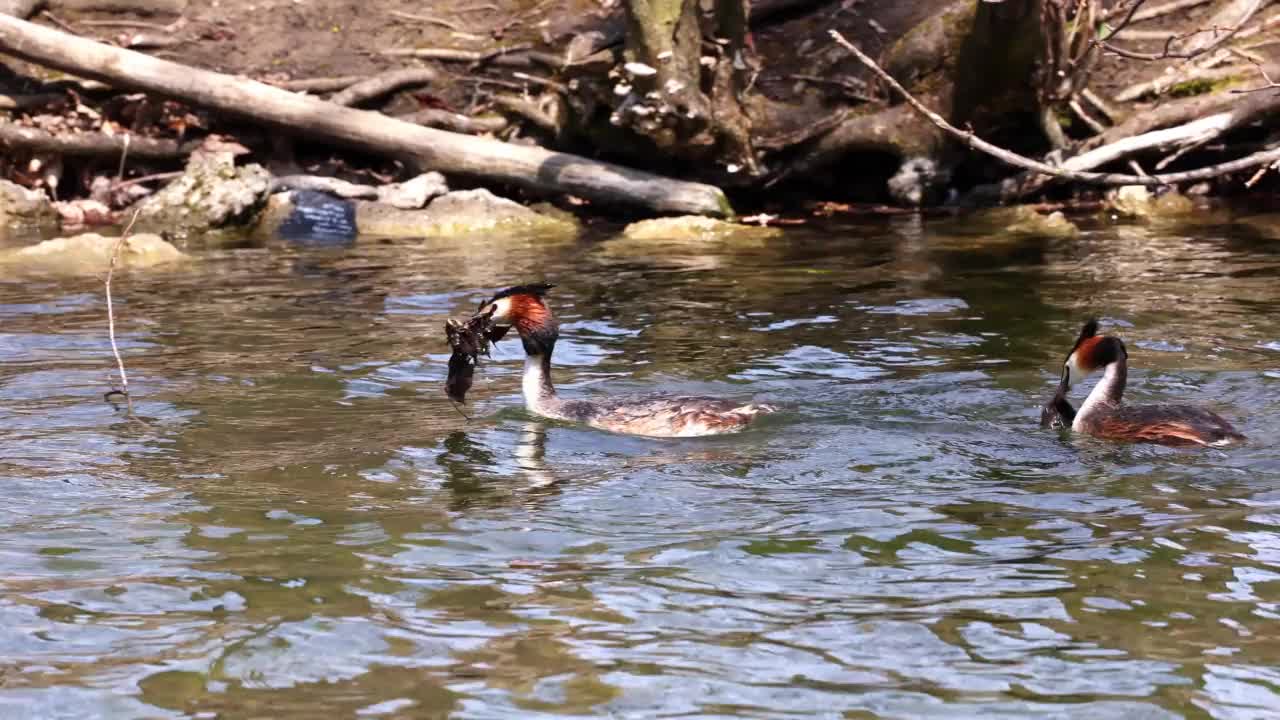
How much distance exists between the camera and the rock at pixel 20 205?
19297mm

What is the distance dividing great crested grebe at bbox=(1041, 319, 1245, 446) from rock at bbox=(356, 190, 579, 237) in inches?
420

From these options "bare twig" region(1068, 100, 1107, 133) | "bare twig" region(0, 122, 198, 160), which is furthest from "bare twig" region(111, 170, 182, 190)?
"bare twig" region(1068, 100, 1107, 133)

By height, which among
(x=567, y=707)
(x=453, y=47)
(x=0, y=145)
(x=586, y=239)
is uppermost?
(x=453, y=47)

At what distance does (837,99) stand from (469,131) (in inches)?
196

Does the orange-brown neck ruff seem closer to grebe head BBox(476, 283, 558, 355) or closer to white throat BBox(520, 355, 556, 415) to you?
grebe head BBox(476, 283, 558, 355)

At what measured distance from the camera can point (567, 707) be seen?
478 centimetres

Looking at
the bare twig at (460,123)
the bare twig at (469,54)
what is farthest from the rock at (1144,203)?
the bare twig at (469,54)

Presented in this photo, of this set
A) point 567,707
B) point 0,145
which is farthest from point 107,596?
point 0,145

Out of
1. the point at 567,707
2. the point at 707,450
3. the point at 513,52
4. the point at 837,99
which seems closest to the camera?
the point at 567,707

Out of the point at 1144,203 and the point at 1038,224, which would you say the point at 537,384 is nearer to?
the point at 1038,224

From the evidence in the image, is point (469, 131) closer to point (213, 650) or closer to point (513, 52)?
point (513, 52)

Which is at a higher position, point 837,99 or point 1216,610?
point 837,99

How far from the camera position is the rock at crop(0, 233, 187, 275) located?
15.6m

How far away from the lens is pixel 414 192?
19297 millimetres
